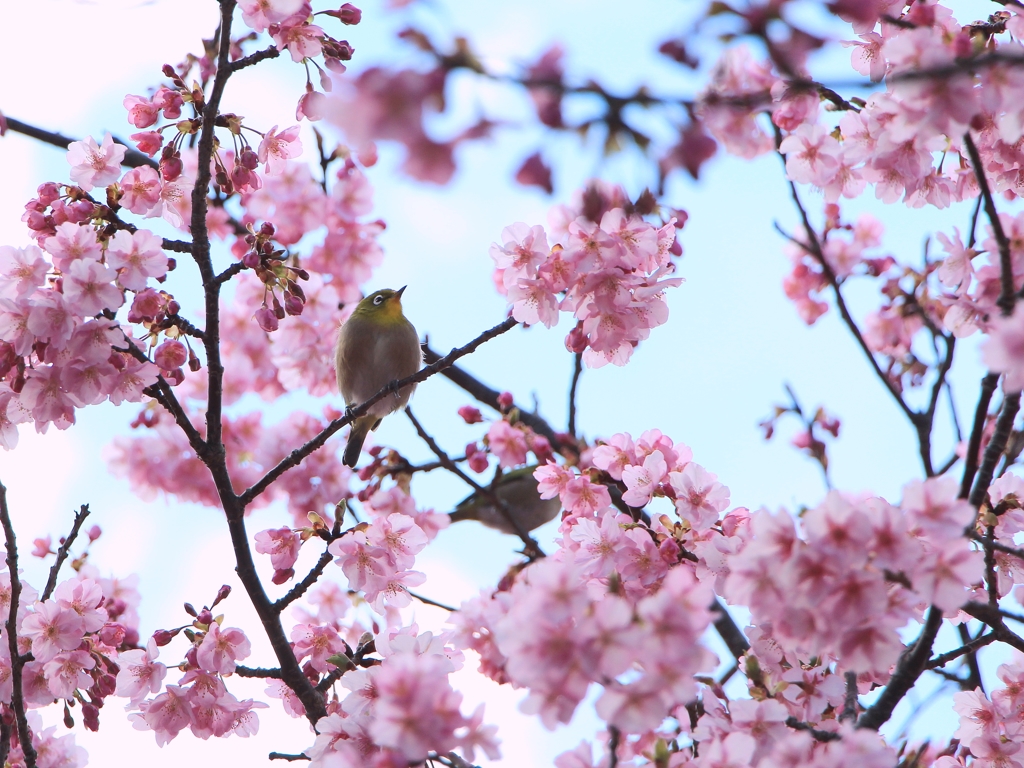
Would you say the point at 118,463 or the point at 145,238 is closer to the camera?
the point at 145,238

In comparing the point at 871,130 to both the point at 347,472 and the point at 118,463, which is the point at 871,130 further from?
the point at 118,463

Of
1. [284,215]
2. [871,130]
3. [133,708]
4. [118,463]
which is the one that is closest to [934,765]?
[871,130]

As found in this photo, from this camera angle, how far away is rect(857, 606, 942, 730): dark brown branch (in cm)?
259

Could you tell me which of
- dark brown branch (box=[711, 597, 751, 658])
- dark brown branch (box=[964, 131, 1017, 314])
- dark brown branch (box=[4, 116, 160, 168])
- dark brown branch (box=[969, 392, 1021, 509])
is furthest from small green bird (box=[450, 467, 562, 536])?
dark brown branch (box=[964, 131, 1017, 314])

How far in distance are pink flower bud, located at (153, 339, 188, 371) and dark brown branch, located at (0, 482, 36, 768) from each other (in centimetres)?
70

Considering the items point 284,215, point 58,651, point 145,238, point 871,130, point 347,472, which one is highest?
point 284,215

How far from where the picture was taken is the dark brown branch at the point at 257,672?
3.57 meters

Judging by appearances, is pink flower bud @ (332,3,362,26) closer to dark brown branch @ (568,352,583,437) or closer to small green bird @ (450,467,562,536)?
dark brown branch @ (568,352,583,437)

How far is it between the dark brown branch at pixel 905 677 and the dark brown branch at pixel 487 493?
1.12m

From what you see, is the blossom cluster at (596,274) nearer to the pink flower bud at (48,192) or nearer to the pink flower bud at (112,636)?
the pink flower bud at (48,192)

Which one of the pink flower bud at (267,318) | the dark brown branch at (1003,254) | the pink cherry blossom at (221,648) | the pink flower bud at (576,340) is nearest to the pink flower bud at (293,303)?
the pink flower bud at (267,318)

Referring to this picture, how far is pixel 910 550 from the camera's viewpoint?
6.80 feet

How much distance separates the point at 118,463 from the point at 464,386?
2.97 m

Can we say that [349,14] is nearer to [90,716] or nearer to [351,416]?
[351,416]
